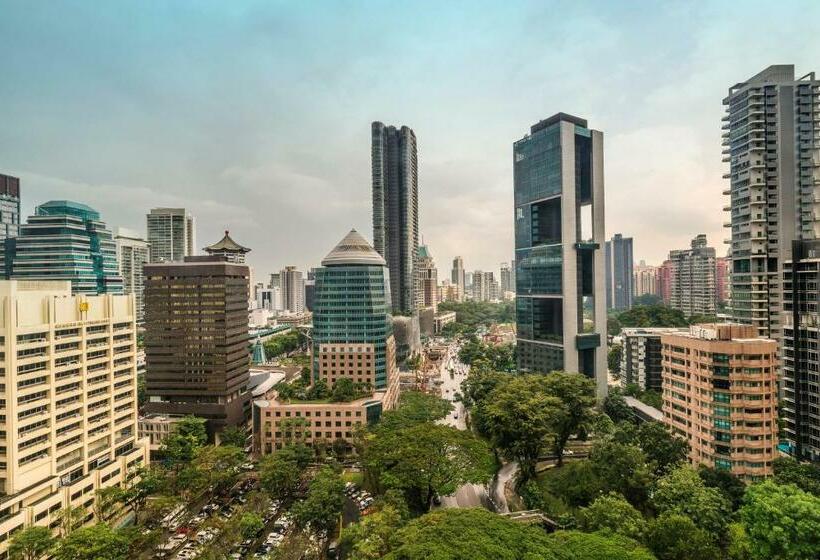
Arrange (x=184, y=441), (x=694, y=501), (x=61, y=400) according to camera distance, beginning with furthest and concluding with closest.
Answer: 1. (x=184, y=441)
2. (x=61, y=400)
3. (x=694, y=501)

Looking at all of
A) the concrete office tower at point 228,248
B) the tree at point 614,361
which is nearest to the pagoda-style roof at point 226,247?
the concrete office tower at point 228,248

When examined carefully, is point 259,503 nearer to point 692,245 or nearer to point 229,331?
point 229,331

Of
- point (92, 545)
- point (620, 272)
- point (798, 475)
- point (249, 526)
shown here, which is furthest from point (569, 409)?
point (620, 272)

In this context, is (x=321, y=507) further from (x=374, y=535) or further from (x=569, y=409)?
(x=569, y=409)

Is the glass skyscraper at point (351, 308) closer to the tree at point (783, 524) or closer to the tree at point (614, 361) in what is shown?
the tree at point (783, 524)

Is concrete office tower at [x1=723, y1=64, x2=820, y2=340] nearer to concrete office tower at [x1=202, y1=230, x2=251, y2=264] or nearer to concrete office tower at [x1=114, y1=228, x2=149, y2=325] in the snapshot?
concrete office tower at [x1=202, y1=230, x2=251, y2=264]

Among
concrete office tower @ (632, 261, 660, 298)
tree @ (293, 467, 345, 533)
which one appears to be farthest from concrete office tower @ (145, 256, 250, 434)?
concrete office tower @ (632, 261, 660, 298)
